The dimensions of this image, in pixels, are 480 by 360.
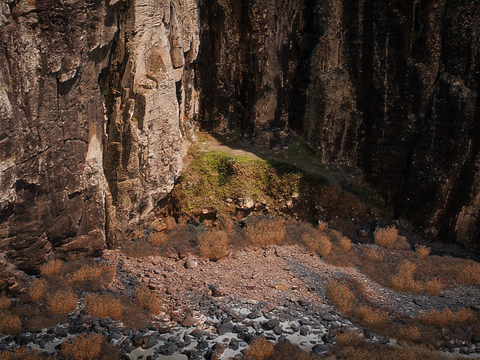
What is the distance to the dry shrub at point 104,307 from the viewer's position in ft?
28.9

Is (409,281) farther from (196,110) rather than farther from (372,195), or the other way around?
(196,110)

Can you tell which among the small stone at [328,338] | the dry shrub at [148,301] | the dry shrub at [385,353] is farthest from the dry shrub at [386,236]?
the dry shrub at [148,301]

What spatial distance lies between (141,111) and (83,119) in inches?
62.2

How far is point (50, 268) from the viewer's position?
9883 mm

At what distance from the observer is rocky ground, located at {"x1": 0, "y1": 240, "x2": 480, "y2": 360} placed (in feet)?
27.4

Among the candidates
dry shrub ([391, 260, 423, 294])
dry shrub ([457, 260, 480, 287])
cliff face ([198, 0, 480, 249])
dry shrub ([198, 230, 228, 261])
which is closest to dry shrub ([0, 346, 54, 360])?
dry shrub ([198, 230, 228, 261])

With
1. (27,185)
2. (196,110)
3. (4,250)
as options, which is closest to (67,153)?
(27,185)

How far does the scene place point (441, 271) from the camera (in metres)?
11.9

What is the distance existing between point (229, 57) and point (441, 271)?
9381 millimetres

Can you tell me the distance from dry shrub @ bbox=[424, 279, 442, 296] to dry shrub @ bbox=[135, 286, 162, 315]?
6.49m

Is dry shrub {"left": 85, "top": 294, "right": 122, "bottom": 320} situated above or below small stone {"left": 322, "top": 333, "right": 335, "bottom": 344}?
above

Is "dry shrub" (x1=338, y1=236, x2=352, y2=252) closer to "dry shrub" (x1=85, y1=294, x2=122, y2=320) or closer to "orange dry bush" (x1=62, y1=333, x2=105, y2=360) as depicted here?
"dry shrub" (x1=85, y1=294, x2=122, y2=320)

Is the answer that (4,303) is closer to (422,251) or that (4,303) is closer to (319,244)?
(319,244)

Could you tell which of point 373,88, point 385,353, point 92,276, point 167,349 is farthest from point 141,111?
point 385,353
